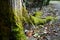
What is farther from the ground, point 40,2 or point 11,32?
point 11,32

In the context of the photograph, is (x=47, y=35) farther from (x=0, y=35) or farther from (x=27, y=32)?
(x=0, y=35)

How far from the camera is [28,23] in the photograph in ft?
18.5

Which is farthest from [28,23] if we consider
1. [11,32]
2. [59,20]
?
[59,20]

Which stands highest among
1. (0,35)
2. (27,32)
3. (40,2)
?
(0,35)

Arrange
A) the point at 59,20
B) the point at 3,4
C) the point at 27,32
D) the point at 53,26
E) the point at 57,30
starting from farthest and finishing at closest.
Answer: the point at 59,20 → the point at 53,26 → the point at 57,30 → the point at 27,32 → the point at 3,4

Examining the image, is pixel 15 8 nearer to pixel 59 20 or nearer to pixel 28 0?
pixel 59 20

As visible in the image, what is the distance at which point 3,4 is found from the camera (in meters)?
4.10

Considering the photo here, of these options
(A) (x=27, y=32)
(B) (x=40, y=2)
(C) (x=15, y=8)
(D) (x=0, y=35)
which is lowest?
(B) (x=40, y=2)

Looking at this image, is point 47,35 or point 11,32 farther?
point 47,35

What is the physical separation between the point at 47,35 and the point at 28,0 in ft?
19.7

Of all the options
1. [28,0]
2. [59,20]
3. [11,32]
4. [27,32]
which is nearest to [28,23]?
[27,32]

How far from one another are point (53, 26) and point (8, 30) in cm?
266

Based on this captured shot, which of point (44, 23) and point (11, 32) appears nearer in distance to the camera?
point (11, 32)

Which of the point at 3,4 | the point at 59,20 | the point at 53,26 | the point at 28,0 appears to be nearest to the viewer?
the point at 3,4
